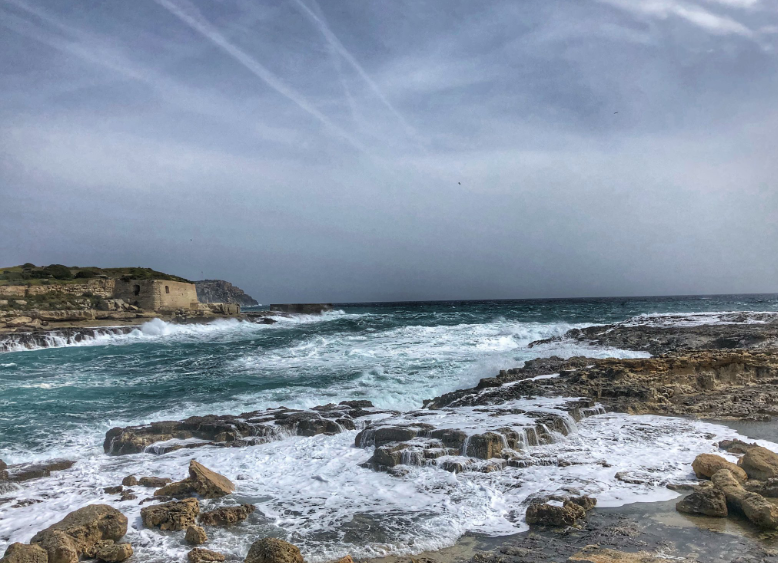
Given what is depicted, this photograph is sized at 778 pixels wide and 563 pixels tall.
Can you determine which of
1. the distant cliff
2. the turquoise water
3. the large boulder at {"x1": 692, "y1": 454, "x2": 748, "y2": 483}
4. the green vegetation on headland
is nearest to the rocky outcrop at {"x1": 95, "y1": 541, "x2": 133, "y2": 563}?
the turquoise water

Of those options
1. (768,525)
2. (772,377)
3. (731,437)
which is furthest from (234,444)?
(772,377)

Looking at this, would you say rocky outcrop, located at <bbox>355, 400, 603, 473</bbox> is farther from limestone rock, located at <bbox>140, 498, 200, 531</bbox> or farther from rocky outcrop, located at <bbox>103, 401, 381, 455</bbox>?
limestone rock, located at <bbox>140, 498, 200, 531</bbox>

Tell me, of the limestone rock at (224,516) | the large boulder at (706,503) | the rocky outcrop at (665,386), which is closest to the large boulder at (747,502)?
the large boulder at (706,503)

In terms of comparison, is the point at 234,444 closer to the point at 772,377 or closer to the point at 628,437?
the point at 628,437

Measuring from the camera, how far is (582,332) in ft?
84.9

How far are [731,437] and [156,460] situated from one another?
10.0 m

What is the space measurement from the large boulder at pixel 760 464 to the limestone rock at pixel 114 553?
7.37 meters

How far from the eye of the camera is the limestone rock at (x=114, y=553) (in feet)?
16.3

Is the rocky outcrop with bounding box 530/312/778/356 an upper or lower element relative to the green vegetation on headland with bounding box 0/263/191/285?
lower

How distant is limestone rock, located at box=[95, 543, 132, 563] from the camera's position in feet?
16.3

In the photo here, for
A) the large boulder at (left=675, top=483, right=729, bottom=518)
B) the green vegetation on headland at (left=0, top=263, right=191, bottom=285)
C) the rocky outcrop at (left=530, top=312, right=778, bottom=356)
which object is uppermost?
the green vegetation on headland at (left=0, top=263, right=191, bottom=285)

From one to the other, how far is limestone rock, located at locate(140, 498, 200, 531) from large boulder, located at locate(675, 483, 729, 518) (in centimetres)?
562

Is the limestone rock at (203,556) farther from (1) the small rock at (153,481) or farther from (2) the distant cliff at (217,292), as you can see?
(2) the distant cliff at (217,292)

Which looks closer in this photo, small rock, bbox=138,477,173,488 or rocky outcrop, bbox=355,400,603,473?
small rock, bbox=138,477,173,488
